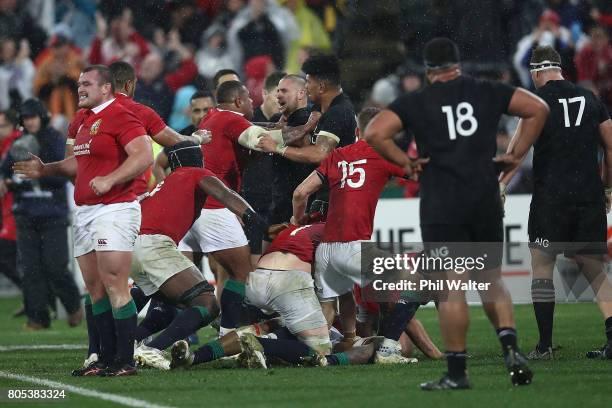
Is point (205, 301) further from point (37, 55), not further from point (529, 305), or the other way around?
point (37, 55)

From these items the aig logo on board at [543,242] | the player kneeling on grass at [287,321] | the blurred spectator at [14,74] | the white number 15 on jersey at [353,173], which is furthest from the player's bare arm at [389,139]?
the blurred spectator at [14,74]

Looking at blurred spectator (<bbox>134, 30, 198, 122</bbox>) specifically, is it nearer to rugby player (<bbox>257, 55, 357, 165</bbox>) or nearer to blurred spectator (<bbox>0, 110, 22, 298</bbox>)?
blurred spectator (<bbox>0, 110, 22, 298</bbox>)

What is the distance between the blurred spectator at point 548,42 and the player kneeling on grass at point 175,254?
10061 mm

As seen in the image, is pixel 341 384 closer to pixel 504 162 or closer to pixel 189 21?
pixel 504 162

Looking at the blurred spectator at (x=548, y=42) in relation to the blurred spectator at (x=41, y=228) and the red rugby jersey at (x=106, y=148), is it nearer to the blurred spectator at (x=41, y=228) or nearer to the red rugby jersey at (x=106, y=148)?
the blurred spectator at (x=41, y=228)

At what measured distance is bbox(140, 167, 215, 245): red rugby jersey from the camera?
33.1 ft

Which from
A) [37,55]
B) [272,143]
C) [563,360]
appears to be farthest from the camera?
[37,55]

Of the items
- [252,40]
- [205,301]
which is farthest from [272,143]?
[252,40]

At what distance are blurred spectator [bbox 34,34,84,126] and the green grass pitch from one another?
989cm

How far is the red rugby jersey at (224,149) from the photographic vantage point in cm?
1145

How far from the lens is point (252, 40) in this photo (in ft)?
66.9

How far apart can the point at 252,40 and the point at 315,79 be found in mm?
9495

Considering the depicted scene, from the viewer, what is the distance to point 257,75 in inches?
763

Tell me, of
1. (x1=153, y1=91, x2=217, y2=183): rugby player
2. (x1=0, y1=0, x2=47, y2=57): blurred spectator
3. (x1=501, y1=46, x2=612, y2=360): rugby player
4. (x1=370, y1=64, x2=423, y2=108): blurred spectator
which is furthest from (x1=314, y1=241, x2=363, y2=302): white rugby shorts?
(x1=0, y1=0, x2=47, y2=57): blurred spectator
